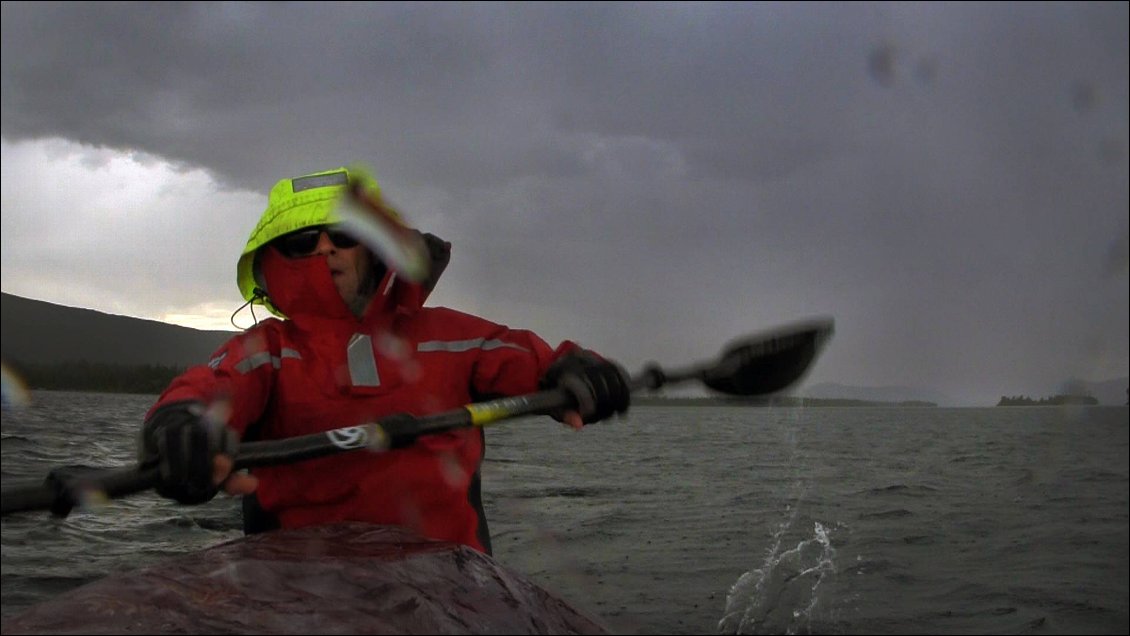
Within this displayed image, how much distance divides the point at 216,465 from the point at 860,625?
14.8 feet

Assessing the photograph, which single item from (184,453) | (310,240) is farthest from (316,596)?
(310,240)

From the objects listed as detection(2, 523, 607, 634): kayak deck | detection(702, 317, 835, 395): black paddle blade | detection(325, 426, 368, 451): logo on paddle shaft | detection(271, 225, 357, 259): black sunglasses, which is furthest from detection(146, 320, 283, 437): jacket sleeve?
detection(702, 317, 835, 395): black paddle blade

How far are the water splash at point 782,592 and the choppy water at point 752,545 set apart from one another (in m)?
0.02

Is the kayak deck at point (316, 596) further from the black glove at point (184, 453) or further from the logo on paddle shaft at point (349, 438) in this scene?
the logo on paddle shaft at point (349, 438)

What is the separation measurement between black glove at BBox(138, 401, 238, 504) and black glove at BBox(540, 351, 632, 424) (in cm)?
109

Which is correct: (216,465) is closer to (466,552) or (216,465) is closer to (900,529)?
(466,552)

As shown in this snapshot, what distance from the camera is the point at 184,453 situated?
219 centimetres

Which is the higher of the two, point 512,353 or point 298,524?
point 512,353

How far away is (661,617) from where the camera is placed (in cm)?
551

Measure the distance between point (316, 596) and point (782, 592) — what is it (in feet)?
16.5

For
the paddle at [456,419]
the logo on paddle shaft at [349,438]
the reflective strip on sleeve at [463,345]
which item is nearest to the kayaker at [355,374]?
the reflective strip on sleeve at [463,345]

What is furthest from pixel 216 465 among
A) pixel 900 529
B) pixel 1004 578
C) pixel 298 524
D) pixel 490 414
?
pixel 900 529

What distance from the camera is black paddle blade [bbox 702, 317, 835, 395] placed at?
11.4ft

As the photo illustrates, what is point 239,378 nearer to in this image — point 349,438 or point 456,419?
point 349,438
